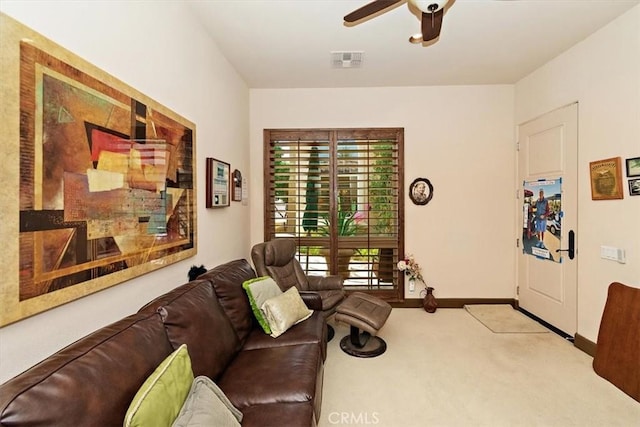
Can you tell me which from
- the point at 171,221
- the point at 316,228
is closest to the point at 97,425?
the point at 171,221

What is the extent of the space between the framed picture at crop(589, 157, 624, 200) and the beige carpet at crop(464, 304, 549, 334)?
5.24 ft

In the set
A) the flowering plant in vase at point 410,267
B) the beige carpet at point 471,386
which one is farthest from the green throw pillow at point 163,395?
the flowering plant in vase at point 410,267

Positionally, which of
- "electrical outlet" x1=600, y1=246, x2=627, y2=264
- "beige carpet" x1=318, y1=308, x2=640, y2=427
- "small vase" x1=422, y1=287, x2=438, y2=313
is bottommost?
"beige carpet" x1=318, y1=308, x2=640, y2=427

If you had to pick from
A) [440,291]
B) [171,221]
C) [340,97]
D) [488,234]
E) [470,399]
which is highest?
[340,97]

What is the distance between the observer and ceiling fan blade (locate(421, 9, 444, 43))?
1.88 metres

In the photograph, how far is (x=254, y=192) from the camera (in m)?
4.21

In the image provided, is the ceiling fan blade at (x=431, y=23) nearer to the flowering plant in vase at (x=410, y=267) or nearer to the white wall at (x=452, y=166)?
the white wall at (x=452, y=166)

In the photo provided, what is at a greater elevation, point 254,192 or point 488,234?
point 254,192

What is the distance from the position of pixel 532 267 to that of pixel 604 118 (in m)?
1.85

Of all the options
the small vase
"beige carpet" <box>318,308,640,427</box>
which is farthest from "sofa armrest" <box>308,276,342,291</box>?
the small vase

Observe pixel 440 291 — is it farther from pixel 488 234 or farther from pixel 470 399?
pixel 470 399

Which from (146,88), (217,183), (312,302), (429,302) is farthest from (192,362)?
(429,302)

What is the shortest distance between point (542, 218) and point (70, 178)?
14.2ft

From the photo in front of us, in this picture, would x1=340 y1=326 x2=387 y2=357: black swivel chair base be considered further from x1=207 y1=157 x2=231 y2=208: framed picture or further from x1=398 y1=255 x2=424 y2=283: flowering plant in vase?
x1=207 y1=157 x2=231 y2=208: framed picture
